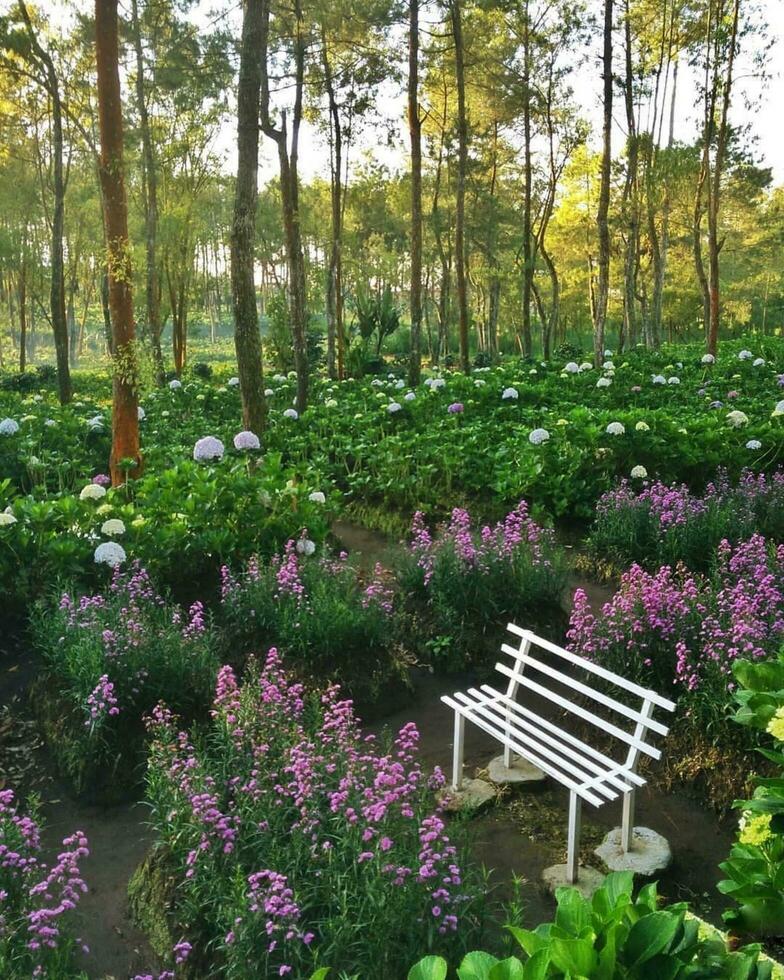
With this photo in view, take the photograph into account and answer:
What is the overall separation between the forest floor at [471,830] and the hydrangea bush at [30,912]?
0.57 ft

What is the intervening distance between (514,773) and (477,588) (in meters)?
1.71

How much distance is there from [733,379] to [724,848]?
420 inches

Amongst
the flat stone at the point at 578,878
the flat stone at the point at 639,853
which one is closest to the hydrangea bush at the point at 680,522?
the flat stone at the point at 639,853

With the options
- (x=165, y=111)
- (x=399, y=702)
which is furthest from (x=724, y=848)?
(x=165, y=111)

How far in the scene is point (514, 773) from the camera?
13.4ft

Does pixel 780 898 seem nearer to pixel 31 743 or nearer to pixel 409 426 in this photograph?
pixel 31 743

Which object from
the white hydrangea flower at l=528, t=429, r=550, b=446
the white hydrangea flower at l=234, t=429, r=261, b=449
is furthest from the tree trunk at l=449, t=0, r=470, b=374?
the white hydrangea flower at l=234, t=429, r=261, b=449

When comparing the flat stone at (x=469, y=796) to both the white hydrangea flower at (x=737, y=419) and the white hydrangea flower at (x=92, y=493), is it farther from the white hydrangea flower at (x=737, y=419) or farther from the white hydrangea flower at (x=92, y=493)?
the white hydrangea flower at (x=737, y=419)

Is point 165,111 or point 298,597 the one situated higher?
point 165,111

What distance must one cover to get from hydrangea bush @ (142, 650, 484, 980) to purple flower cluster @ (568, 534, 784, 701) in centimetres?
172

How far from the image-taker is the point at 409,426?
37.9 feet

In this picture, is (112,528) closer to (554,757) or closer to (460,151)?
(554,757)

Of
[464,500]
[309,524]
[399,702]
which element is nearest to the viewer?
[399,702]

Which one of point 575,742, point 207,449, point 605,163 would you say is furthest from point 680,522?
point 605,163
